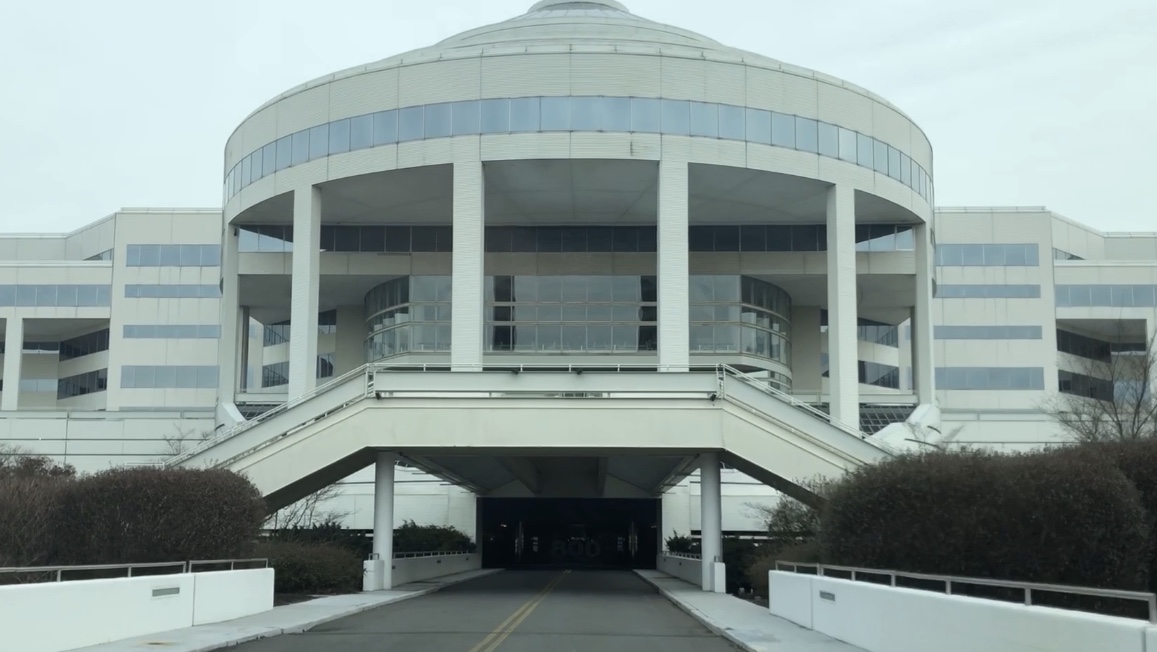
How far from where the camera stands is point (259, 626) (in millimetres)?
22078

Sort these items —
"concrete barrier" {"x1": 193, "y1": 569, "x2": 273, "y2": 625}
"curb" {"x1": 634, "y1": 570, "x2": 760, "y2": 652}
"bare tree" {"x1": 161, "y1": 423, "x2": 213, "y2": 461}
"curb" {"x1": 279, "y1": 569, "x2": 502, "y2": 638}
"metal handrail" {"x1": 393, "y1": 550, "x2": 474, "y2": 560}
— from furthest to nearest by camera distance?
"bare tree" {"x1": 161, "y1": 423, "x2": 213, "y2": 461}
"metal handrail" {"x1": 393, "y1": 550, "x2": 474, "y2": 560}
"concrete barrier" {"x1": 193, "y1": 569, "x2": 273, "y2": 625}
"curb" {"x1": 279, "y1": 569, "x2": 502, "y2": 638}
"curb" {"x1": 634, "y1": 570, "x2": 760, "y2": 652}

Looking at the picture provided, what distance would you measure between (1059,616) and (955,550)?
9.00 metres

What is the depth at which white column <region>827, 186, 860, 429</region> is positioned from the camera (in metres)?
45.2

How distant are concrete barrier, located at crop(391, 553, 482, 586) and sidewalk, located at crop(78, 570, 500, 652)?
5.22 m

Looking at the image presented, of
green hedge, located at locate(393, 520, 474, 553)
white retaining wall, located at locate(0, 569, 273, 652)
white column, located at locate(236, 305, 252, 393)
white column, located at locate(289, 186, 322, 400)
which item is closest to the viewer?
white retaining wall, located at locate(0, 569, 273, 652)

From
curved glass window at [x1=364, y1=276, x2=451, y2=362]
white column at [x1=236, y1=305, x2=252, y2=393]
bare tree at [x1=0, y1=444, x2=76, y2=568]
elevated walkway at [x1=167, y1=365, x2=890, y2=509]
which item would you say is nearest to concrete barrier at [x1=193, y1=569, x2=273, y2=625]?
bare tree at [x1=0, y1=444, x2=76, y2=568]

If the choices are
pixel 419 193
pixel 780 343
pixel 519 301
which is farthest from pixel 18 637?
pixel 780 343

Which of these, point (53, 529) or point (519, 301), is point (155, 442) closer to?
point (519, 301)

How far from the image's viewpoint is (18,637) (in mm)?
16062

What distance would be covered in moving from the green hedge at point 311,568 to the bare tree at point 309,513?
29.6 feet

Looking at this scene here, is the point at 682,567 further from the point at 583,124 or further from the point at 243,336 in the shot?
the point at 243,336

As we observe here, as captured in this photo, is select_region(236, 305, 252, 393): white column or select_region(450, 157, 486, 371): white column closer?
select_region(450, 157, 486, 371): white column

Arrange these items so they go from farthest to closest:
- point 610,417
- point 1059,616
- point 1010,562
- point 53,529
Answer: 1. point 610,417
2. point 53,529
3. point 1010,562
4. point 1059,616

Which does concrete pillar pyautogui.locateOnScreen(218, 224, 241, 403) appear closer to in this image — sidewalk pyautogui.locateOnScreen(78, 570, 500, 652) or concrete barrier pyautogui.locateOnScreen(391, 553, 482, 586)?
concrete barrier pyautogui.locateOnScreen(391, 553, 482, 586)
